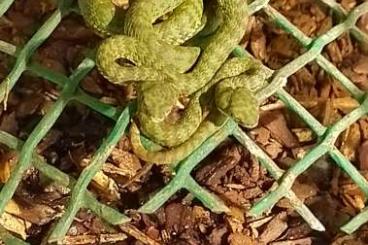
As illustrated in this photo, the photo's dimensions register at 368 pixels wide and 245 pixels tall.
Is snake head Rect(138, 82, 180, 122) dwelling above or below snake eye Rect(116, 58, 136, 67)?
below

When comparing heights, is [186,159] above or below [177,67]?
below

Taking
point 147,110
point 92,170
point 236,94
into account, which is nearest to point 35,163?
point 92,170

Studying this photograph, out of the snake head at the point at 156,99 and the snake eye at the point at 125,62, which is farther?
the snake eye at the point at 125,62

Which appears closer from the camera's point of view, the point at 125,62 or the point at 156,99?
the point at 156,99

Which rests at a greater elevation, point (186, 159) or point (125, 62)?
point (125, 62)
